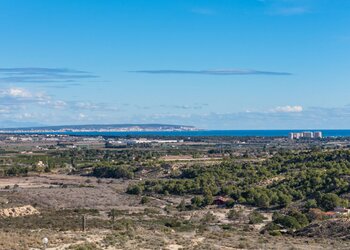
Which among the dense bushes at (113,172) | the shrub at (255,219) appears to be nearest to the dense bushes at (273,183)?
the shrub at (255,219)

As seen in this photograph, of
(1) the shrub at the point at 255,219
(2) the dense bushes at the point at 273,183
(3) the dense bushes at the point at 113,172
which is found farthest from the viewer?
(3) the dense bushes at the point at 113,172

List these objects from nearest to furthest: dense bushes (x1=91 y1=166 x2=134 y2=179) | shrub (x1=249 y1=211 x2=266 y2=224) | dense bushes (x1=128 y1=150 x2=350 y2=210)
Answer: shrub (x1=249 y1=211 x2=266 y2=224) → dense bushes (x1=128 y1=150 x2=350 y2=210) → dense bushes (x1=91 y1=166 x2=134 y2=179)

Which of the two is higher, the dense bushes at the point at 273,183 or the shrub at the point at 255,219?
the dense bushes at the point at 273,183

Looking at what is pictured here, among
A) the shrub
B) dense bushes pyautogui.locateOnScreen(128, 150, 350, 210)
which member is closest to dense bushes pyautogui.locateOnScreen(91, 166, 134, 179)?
dense bushes pyautogui.locateOnScreen(128, 150, 350, 210)

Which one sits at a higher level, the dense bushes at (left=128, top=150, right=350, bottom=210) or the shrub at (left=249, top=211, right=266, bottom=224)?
the dense bushes at (left=128, top=150, right=350, bottom=210)

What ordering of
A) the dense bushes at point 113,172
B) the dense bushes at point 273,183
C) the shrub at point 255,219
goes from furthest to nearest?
the dense bushes at point 113,172, the dense bushes at point 273,183, the shrub at point 255,219

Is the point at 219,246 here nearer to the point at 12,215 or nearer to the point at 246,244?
the point at 246,244

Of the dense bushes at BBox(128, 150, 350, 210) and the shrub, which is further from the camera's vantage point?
the dense bushes at BBox(128, 150, 350, 210)

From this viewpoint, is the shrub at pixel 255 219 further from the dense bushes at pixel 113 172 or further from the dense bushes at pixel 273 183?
the dense bushes at pixel 113 172

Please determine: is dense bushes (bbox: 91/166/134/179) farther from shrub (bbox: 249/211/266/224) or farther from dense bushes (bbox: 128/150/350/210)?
shrub (bbox: 249/211/266/224)

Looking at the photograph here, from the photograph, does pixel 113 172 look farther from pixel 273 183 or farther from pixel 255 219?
pixel 255 219

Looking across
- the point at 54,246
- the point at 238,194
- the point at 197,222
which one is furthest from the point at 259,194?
the point at 54,246
